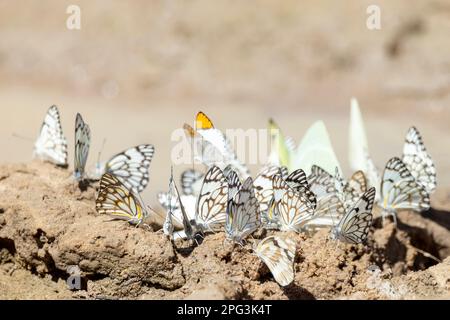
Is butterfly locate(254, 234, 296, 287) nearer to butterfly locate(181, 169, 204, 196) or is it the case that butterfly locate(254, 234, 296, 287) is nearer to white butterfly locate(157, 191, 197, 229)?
white butterfly locate(157, 191, 197, 229)

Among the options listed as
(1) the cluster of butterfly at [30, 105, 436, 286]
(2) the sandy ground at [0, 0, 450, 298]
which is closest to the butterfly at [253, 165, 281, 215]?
(1) the cluster of butterfly at [30, 105, 436, 286]

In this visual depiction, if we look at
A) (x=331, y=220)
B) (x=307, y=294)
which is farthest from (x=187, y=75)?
(x=307, y=294)

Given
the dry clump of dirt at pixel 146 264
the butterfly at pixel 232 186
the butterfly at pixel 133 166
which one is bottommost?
the dry clump of dirt at pixel 146 264

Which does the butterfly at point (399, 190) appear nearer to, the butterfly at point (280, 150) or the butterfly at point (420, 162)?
the butterfly at point (420, 162)

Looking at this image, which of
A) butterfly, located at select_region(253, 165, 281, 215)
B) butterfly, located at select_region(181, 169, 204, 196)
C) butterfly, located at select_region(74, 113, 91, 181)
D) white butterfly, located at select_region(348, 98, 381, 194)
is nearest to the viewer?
butterfly, located at select_region(253, 165, 281, 215)

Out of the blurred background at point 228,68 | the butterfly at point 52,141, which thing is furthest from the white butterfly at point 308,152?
the blurred background at point 228,68

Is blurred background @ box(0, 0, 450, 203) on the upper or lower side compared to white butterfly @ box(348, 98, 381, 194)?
upper
